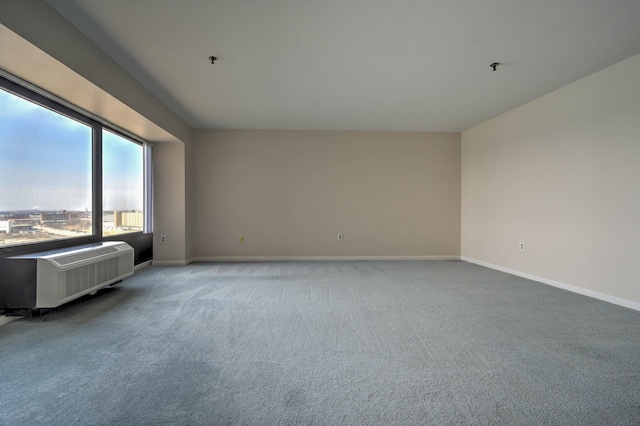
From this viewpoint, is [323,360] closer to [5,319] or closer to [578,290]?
[5,319]

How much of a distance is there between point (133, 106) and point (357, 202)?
3.84m

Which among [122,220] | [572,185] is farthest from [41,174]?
[572,185]

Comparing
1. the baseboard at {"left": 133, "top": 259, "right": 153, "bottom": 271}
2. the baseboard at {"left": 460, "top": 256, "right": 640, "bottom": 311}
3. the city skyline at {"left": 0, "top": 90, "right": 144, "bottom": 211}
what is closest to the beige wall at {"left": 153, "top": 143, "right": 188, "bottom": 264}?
the baseboard at {"left": 133, "top": 259, "right": 153, "bottom": 271}

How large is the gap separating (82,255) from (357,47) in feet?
11.3

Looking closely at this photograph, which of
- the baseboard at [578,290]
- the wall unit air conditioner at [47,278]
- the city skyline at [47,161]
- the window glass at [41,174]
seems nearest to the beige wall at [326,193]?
the baseboard at [578,290]

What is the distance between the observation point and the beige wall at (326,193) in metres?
5.41

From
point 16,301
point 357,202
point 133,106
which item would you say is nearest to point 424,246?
point 357,202

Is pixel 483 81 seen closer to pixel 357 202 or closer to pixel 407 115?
pixel 407 115

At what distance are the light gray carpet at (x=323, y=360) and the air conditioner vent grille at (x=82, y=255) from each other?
48 centimetres

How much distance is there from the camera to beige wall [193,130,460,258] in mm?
5410

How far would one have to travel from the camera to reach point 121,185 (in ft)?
13.9

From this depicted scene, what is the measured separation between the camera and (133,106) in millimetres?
3293

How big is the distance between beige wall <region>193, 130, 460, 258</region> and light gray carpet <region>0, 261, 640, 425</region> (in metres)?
2.24

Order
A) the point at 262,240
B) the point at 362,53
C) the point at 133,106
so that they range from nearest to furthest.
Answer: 1. the point at 362,53
2. the point at 133,106
3. the point at 262,240
